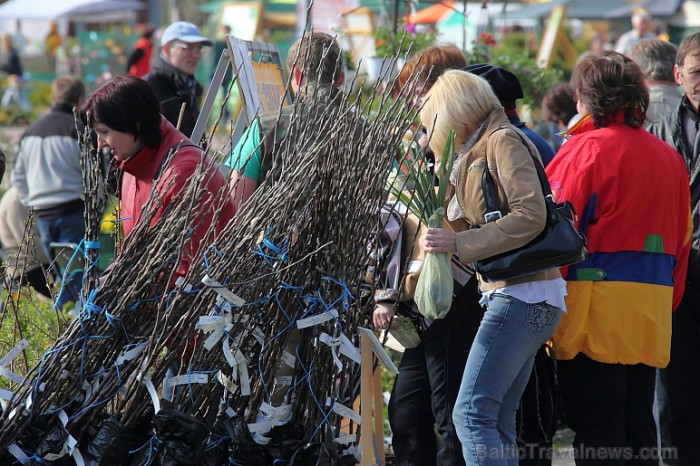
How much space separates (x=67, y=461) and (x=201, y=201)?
38.2 inches

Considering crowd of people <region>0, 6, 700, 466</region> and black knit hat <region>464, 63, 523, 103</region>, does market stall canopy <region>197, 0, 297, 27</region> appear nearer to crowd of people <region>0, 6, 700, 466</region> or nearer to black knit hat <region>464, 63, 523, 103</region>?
crowd of people <region>0, 6, 700, 466</region>

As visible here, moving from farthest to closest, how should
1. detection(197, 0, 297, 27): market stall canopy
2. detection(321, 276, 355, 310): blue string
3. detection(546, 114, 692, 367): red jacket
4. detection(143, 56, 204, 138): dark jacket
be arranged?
detection(197, 0, 297, 27): market stall canopy, detection(143, 56, 204, 138): dark jacket, detection(546, 114, 692, 367): red jacket, detection(321, 276, 355, 310): blue string

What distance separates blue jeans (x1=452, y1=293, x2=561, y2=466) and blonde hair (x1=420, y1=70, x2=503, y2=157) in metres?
0.60

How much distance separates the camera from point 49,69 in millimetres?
24969

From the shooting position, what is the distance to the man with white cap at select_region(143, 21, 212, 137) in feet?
20.7

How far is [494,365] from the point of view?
3.46m

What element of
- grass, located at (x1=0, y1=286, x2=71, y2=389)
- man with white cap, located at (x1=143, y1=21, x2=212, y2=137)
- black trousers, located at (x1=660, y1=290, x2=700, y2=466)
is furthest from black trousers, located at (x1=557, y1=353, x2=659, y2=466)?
man with white cap, located at (x1=143, y1=21, x2=212, y2=137)

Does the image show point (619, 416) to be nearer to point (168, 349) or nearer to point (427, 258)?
point (427, 258)

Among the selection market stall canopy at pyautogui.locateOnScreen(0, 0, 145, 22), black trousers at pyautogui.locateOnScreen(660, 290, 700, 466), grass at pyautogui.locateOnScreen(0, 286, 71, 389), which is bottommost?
market stall canopy at pyautogui.locateOnScreen(0, 0, 145, 22)

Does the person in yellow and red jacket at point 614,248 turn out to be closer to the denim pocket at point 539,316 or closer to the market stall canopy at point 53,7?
the denim pocket at point 539,316

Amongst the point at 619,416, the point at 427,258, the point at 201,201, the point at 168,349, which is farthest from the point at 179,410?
the point at 619,416

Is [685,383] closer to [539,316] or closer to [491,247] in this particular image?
[539,316]

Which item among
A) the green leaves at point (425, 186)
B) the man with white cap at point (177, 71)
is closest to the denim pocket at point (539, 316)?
the green leaves at point (425, 186)

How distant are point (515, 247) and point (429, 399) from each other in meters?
0.90
